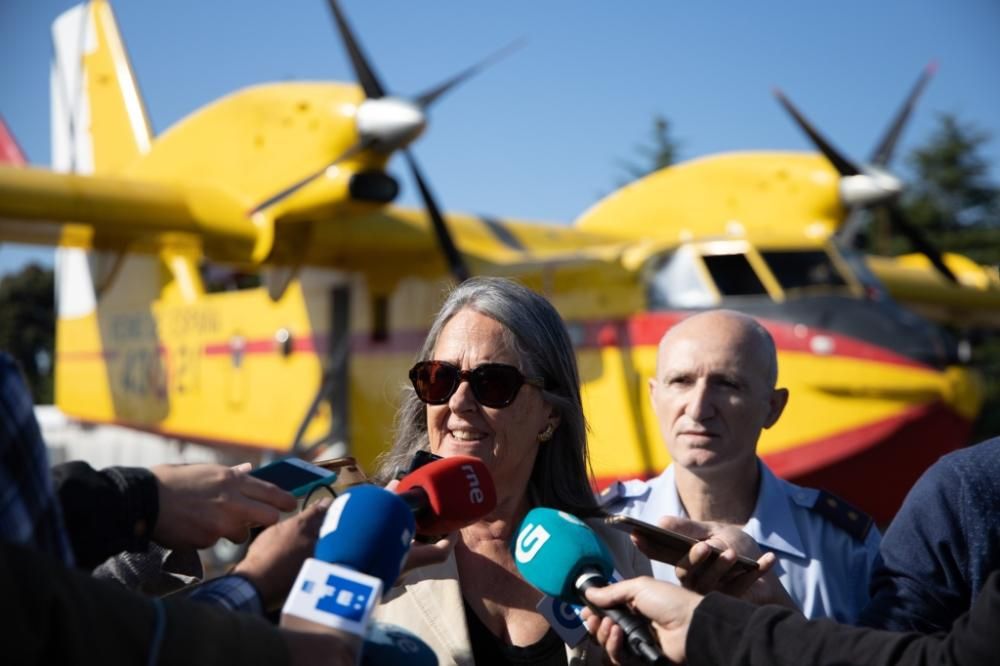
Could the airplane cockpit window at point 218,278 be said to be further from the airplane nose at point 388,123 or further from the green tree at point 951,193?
the green tree at point 951,193

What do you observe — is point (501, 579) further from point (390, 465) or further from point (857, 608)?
point (857, 608)

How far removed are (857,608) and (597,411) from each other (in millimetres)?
5804

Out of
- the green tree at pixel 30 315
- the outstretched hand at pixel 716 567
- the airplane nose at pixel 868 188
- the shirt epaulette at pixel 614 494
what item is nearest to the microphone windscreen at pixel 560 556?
the outstretched hand at pixel 716 567

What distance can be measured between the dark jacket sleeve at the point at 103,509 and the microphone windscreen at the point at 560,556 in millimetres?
664

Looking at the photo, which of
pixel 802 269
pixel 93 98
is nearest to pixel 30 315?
pixel 93 98

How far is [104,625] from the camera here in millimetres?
1099

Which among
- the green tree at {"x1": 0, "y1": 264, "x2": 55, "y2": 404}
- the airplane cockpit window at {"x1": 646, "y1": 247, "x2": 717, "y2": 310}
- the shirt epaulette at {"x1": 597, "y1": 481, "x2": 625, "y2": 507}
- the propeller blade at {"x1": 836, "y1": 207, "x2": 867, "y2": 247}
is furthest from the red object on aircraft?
the green tree at {"x1": 0, "y1": 264, "x2": 55, "y2": 404}

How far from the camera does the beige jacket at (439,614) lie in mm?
2045

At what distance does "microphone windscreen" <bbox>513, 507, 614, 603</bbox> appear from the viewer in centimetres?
172

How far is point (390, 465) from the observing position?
8.04 feet

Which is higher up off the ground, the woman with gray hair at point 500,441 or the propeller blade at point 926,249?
the propeller blade at point 926,249

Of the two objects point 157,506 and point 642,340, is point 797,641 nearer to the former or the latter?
point 157,506

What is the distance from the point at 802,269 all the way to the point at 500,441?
6.22 meters

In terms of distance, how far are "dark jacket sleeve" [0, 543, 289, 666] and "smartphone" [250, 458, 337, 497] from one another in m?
0.31
